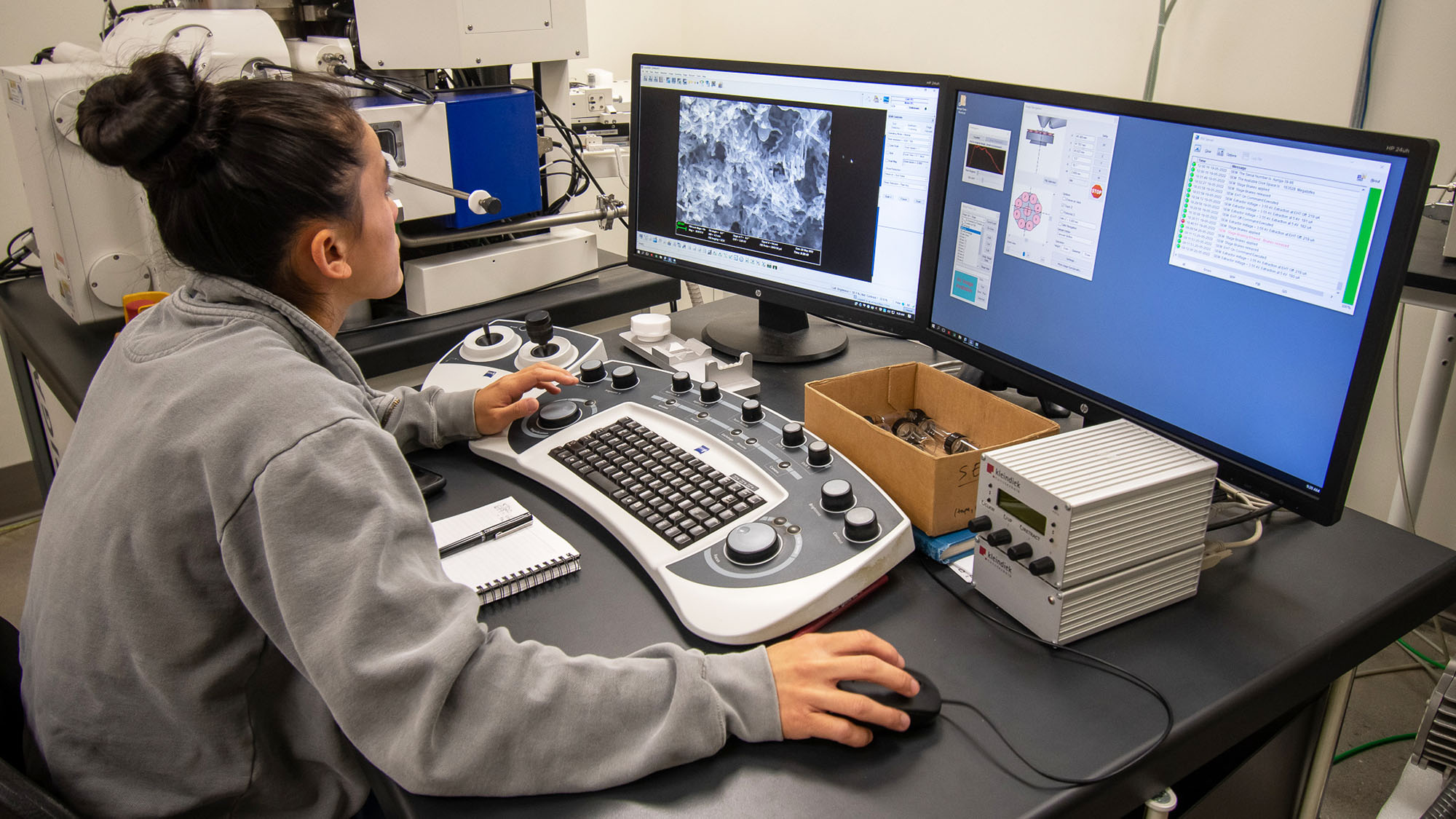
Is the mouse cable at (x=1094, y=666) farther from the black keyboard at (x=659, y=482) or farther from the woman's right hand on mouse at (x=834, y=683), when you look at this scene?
the black keyboard at (x=659, y=482)

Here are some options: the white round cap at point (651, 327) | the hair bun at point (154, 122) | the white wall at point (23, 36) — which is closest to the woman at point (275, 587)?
the hair bun at point (154, 122)

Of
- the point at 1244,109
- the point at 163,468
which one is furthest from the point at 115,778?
the point at 1244,109

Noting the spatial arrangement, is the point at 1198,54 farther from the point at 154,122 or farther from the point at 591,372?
the point at 154,122

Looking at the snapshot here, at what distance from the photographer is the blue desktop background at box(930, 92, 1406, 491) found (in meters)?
0.78

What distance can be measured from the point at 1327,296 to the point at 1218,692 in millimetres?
341

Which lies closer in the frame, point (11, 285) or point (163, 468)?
point (163, 468)

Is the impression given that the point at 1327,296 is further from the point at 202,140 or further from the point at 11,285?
the point at 11,285

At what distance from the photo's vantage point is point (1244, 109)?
213 cm

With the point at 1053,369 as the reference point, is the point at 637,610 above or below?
below

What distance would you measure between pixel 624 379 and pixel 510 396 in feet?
0.50

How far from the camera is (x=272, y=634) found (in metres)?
0.73

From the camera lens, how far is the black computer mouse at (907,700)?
716 mm

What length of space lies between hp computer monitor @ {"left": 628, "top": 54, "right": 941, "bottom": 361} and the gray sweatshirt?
73cm

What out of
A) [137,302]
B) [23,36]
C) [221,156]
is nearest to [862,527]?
[221,156]
